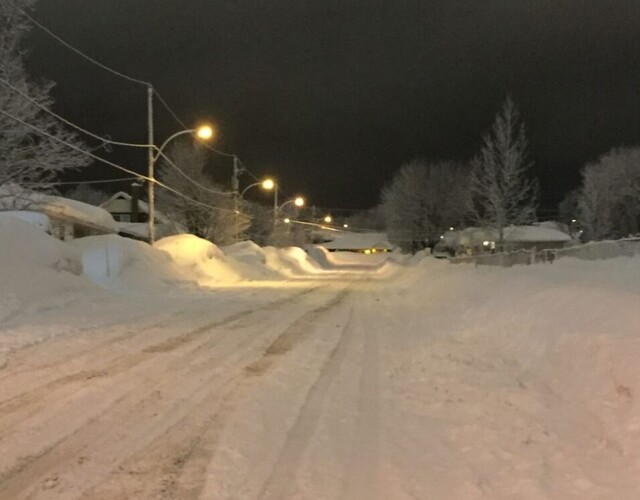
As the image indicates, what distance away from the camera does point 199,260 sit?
31.7m

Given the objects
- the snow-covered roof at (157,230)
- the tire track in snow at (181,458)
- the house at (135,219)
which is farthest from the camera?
the house at (135,219)

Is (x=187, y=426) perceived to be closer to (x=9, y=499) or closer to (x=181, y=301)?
(x=9, y=499)

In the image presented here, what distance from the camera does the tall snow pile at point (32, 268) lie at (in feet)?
46.6

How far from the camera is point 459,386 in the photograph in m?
7.34

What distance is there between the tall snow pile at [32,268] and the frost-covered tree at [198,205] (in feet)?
96.3

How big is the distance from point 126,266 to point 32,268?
722 centimetres

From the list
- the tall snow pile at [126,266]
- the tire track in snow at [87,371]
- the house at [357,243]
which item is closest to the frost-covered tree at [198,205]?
the tall snow pile at [126,266]

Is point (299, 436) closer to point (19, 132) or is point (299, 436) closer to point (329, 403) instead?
point (329, 403)

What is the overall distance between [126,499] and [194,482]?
0.51 m

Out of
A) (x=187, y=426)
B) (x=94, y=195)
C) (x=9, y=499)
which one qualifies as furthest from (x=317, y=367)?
(x=94, y=195)

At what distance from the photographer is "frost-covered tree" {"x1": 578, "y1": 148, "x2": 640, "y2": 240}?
66062 mm

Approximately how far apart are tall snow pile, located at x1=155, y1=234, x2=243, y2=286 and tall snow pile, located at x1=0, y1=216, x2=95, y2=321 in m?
10.1

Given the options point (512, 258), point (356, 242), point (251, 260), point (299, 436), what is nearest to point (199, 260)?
point (251, 260)

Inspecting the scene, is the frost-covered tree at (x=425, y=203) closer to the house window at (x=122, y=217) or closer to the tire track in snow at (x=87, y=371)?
the house window at (x=122, y=217)
